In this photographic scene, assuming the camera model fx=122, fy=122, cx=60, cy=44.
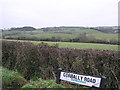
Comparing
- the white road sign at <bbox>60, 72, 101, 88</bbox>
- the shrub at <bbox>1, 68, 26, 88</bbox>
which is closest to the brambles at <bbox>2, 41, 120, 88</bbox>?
the shrub at <bbox>1, 68, 26, 88</bbox>

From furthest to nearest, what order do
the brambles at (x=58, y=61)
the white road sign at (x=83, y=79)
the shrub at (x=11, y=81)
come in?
the shrub at (x=11, y=81) → the brambles at (x=58, y=61) → the white road sign at (x=83, y=79)

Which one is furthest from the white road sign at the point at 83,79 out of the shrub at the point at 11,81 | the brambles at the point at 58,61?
the shrub at the point at 11,81

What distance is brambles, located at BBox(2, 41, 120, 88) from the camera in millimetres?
4402

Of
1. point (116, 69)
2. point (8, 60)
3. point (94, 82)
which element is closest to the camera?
point (94, 82)

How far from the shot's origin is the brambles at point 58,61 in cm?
440

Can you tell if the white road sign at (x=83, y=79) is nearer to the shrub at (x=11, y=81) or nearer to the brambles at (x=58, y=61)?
the brambles at (x=58, y=61)

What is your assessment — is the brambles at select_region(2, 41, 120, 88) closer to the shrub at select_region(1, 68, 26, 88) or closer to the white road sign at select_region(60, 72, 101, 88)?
the shrub at select_region(1, 68, 26, 88)

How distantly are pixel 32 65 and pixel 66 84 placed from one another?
2742 millimetres

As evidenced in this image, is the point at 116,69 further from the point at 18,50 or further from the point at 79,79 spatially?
the point at 18,50

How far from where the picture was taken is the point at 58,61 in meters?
5.34

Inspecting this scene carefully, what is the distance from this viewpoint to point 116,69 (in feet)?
14.1

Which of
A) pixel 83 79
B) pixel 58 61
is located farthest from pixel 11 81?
pixel 83 79

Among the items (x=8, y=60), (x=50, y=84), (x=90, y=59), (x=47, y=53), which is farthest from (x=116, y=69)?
(x=8, y=60)

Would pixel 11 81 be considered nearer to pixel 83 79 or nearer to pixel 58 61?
pixel 58 61
